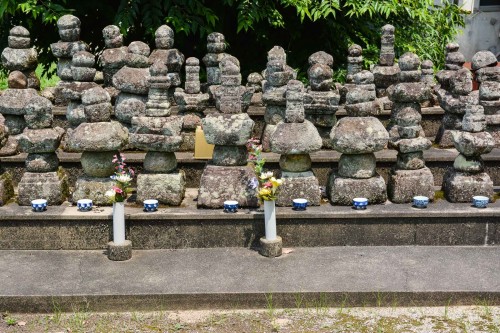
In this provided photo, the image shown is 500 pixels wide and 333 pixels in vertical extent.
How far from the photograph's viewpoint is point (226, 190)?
6.57 metres

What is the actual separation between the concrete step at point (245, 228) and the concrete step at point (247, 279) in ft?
0.28

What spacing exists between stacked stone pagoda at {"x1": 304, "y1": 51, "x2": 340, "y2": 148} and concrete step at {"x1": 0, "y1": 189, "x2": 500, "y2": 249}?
1.47m

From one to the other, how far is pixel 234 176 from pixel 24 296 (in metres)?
2.00

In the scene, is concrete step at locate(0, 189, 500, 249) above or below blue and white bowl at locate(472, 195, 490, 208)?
below

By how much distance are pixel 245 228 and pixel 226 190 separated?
38cm

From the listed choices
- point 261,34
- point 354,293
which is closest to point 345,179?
point 354,293

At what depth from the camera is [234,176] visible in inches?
261

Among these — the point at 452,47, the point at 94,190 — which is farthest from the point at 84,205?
the point at 452,47

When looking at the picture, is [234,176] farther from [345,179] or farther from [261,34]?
[261,34]

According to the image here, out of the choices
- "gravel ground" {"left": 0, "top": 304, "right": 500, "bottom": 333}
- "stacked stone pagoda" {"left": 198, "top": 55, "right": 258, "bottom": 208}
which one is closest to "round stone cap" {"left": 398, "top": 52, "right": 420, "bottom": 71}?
"stacked stone pagoda" {"left": 198, "top": 55, "right": 258, "bottom": 208}

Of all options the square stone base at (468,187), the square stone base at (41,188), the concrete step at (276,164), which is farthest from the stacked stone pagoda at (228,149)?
the square stone base at (468,187)

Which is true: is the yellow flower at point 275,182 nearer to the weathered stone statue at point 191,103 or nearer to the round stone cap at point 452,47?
the weathered stone statue at point 191,103

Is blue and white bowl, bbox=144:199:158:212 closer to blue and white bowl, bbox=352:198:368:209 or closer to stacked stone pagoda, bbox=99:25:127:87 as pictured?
blue and white bowl, bbox=352:198:368:209

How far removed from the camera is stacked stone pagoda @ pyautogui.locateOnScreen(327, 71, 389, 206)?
21.6 feet
